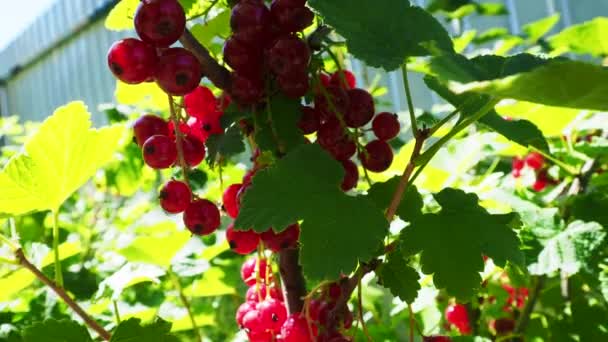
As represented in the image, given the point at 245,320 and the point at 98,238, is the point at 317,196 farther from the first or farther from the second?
the point at 98,238

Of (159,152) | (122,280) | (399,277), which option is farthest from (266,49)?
(122,280)

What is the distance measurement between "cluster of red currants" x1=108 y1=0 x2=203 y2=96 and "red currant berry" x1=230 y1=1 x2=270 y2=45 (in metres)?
0.04

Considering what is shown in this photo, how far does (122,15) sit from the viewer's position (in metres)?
0.64

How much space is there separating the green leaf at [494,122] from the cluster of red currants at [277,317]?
0.70ft

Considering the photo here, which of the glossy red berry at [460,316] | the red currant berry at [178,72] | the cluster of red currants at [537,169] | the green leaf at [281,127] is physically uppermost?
the red currant berry at [178,72]

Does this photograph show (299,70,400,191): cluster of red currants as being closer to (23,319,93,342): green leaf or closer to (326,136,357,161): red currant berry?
(326,136,357,161): red currant berry

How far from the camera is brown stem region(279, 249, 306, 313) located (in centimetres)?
60

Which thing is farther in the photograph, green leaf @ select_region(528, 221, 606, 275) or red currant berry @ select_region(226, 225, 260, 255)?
green leaf @ select_region(528, 221, 606, 275)

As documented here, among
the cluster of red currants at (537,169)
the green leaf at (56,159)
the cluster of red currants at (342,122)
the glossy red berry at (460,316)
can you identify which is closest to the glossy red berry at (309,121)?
the cluster of red currants at (342,122)

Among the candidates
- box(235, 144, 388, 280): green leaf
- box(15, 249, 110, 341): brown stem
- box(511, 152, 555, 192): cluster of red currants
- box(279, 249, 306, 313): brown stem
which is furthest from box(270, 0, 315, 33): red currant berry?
box(511, 152, 555, 192): cluster of red currants

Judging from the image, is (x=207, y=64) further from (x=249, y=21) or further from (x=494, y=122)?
(x=494, y=122)

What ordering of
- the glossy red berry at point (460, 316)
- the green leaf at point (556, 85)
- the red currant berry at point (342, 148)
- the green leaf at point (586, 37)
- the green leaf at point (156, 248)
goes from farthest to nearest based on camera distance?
the green leaf at point (586, 37), the glossy red berry at point (460, 316), the green leaf at point (156, 248), the red currant berry at point (342, 148), the green leaf at point (556, 85)

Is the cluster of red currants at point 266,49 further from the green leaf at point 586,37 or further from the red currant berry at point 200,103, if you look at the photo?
the green leaf at point 586,37

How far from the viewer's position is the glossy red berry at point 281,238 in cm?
55
